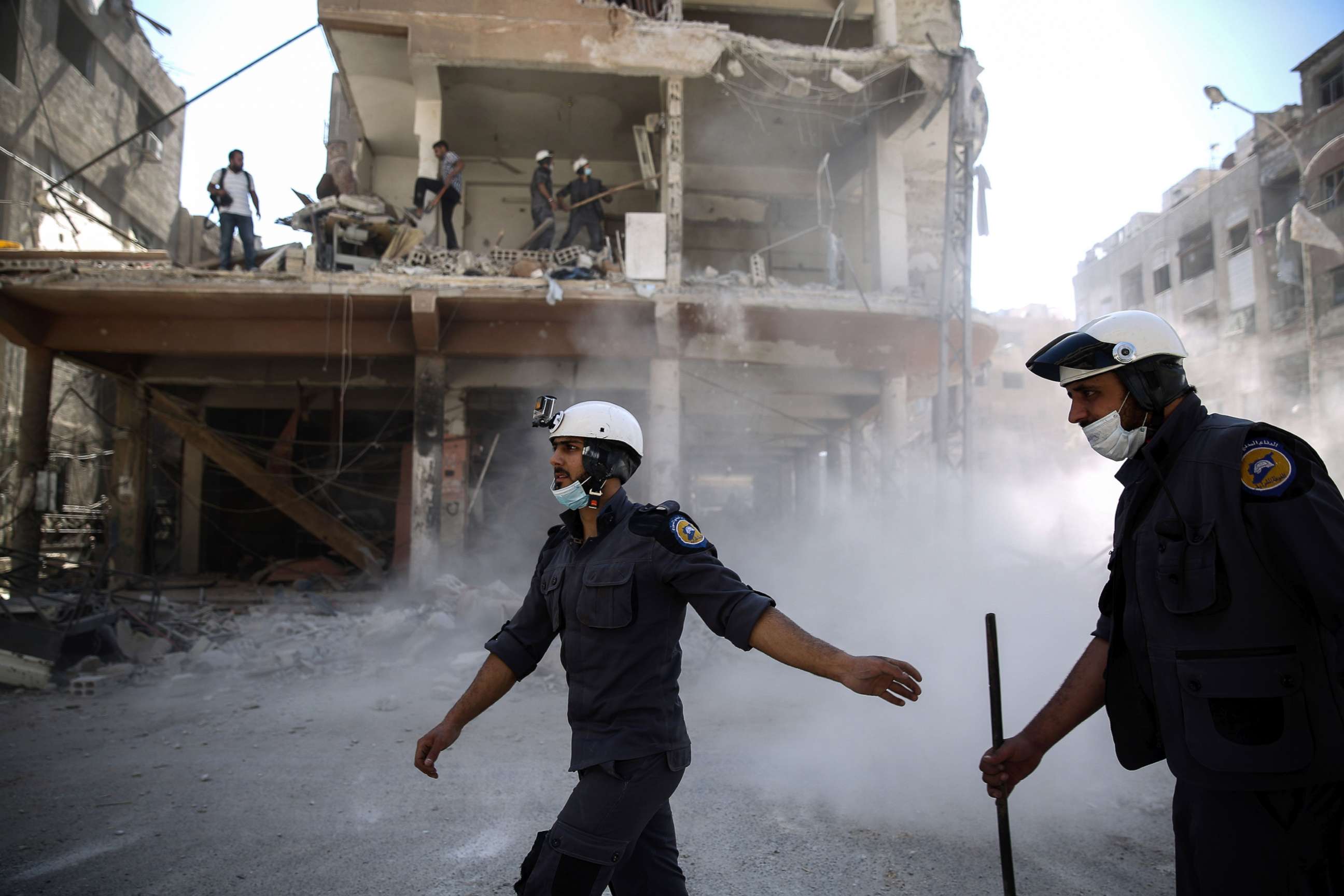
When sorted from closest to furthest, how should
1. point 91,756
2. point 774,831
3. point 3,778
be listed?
point 774,831
point 3,778
point 91,756

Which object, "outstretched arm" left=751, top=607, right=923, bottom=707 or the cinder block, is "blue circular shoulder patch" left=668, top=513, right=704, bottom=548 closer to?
"outstretched arm" left=751, top=607, right=923, bottom=707

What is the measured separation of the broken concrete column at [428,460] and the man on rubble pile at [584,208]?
2.65 m

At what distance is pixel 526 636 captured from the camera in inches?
95.3

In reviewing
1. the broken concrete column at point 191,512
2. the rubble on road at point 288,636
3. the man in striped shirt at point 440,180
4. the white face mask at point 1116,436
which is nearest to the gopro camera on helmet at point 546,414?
the white face mask at point 1116,436

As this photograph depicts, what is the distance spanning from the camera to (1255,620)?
153 cm

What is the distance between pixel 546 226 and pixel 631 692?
10082 millimetres

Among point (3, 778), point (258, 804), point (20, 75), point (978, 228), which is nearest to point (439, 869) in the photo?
point (258, 804)

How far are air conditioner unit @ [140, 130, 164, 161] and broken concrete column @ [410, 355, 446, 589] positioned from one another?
13747 millimetres

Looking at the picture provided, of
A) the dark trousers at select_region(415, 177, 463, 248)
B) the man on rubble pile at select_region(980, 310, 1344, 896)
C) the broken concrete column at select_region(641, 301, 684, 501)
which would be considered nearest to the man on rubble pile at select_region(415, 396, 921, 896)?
the man on rubble pile at select_region(980, 310, 1344, 896)

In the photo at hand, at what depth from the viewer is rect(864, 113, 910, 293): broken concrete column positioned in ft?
39.5

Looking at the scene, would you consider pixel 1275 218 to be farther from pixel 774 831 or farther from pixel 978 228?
pixel 774 831

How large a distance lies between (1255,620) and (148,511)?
1446 cm

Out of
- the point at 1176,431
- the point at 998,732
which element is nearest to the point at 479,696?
the point at 998,732

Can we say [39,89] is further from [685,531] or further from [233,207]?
[685,531]
